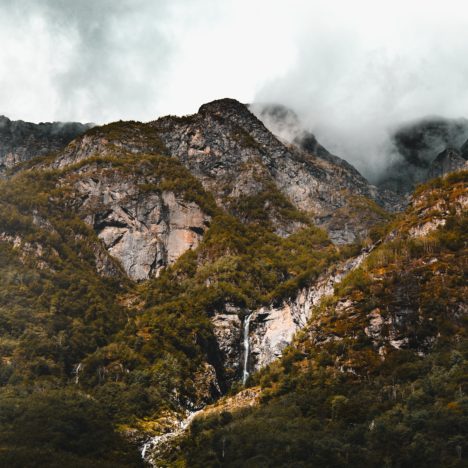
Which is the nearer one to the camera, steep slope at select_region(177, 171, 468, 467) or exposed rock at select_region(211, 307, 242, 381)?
steep slope at select_region(177, 171, 468, 467)

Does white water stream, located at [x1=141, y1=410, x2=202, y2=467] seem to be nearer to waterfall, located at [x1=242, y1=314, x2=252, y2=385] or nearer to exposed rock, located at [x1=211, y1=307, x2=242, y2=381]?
waterfall, located at [x1=242, y1=314, x2=252, y2=385]

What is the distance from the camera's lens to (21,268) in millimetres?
174125

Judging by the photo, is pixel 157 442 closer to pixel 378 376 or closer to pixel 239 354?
pixel 378 376

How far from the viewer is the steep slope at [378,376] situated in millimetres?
96500

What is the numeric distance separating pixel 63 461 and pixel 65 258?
100 meters

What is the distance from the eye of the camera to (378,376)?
122 metres

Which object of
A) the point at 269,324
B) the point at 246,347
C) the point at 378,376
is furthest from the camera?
the point at 269,324

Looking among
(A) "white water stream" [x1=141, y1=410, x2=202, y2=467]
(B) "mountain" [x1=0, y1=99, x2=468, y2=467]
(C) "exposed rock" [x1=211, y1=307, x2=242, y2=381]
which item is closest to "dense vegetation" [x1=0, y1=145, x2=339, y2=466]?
(B) "mountain" [x1=0, y1=99, x2=468, y2=467]

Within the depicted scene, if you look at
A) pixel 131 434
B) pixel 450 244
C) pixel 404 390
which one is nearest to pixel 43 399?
pixel 131 434

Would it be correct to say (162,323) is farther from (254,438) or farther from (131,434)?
(254,438)

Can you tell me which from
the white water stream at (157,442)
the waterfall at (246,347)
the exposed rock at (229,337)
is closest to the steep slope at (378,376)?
the white water stream at (157,442)

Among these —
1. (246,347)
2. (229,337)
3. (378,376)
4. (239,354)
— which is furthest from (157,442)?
(246,347)

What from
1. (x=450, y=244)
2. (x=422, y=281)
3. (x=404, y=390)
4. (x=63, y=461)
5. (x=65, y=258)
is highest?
(x=65, y=258)

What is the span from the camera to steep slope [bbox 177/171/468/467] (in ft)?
317
